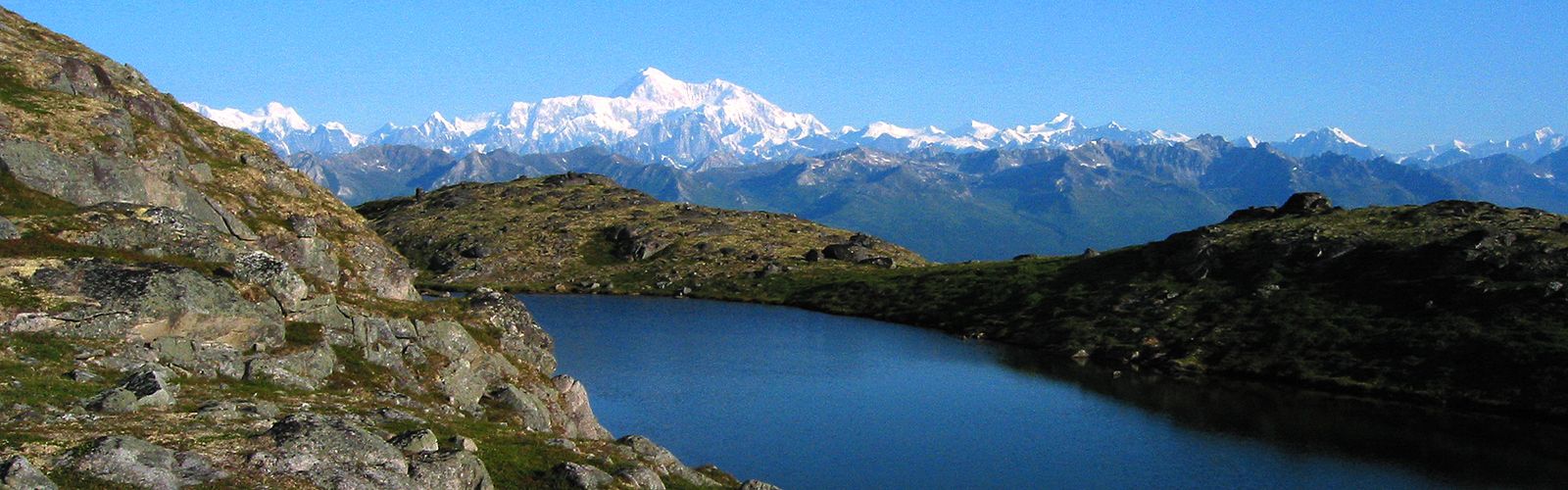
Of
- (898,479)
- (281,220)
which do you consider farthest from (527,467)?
(281,220)

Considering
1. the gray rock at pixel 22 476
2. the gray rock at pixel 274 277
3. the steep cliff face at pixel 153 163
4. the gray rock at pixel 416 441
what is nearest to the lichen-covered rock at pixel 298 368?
the gray rock at pixel 274 277

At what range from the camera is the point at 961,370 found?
11081 centimetres

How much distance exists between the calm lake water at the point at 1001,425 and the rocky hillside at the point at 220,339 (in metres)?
18.2

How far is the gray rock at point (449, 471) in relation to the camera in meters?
31.8

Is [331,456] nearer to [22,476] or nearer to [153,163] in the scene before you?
[22,476]

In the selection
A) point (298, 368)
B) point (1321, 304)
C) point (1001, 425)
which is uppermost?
point (1321, 304)

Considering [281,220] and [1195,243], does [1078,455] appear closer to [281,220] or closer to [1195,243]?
[281,220]

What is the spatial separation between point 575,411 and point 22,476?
121ft

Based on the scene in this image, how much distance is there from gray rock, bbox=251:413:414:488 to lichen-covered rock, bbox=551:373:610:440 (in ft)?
81.2

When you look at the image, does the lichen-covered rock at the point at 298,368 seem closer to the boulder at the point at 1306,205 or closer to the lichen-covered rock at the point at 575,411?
the lichen-covered rock at the point at 575,411

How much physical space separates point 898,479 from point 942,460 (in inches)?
245

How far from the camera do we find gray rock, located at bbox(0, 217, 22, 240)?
1750 inches

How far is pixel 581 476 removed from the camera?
3638 centimetres

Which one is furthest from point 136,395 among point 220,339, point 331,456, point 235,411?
point 220,339
